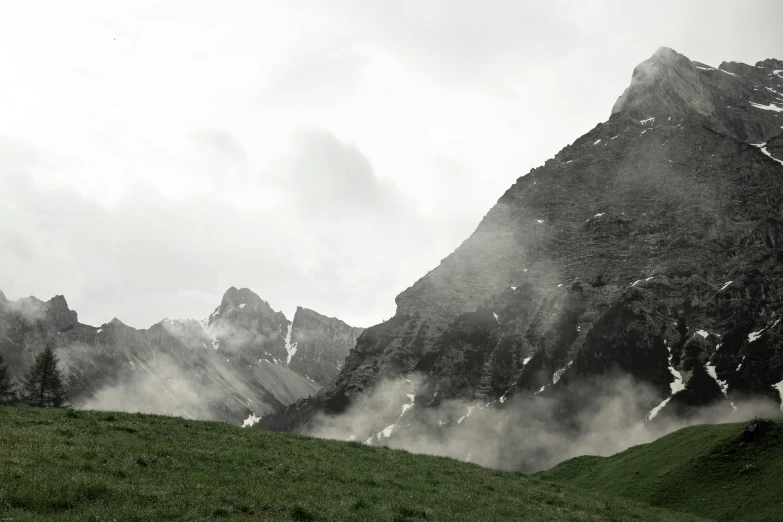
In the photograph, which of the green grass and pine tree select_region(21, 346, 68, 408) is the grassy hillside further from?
pine tree select_region(21, 346, 68, 408)

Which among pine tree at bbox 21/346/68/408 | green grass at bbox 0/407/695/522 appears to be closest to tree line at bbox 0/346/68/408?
pine tree at bbox 21/346/68/408

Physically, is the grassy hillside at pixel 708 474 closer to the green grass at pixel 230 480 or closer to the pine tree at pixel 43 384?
the green grass at pixel 230 480

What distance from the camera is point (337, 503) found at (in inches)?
888

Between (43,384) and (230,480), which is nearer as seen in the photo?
(230,480)

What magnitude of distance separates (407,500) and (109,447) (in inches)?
544

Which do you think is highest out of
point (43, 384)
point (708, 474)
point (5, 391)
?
point (43, 384)

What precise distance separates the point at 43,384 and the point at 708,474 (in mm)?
90241

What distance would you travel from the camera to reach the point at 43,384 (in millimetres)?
88250

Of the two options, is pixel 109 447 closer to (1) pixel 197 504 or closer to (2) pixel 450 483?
(1) pixel 197 504

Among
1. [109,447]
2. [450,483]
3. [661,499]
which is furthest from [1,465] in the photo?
[661,499]

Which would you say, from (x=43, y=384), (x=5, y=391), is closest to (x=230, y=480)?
(x=5, y=391)

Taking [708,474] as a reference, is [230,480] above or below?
above

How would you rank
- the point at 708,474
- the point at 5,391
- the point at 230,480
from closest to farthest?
the point at 230,480 → the point at 708,474 → the point at 5,391

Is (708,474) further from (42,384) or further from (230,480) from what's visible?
(42,384)
